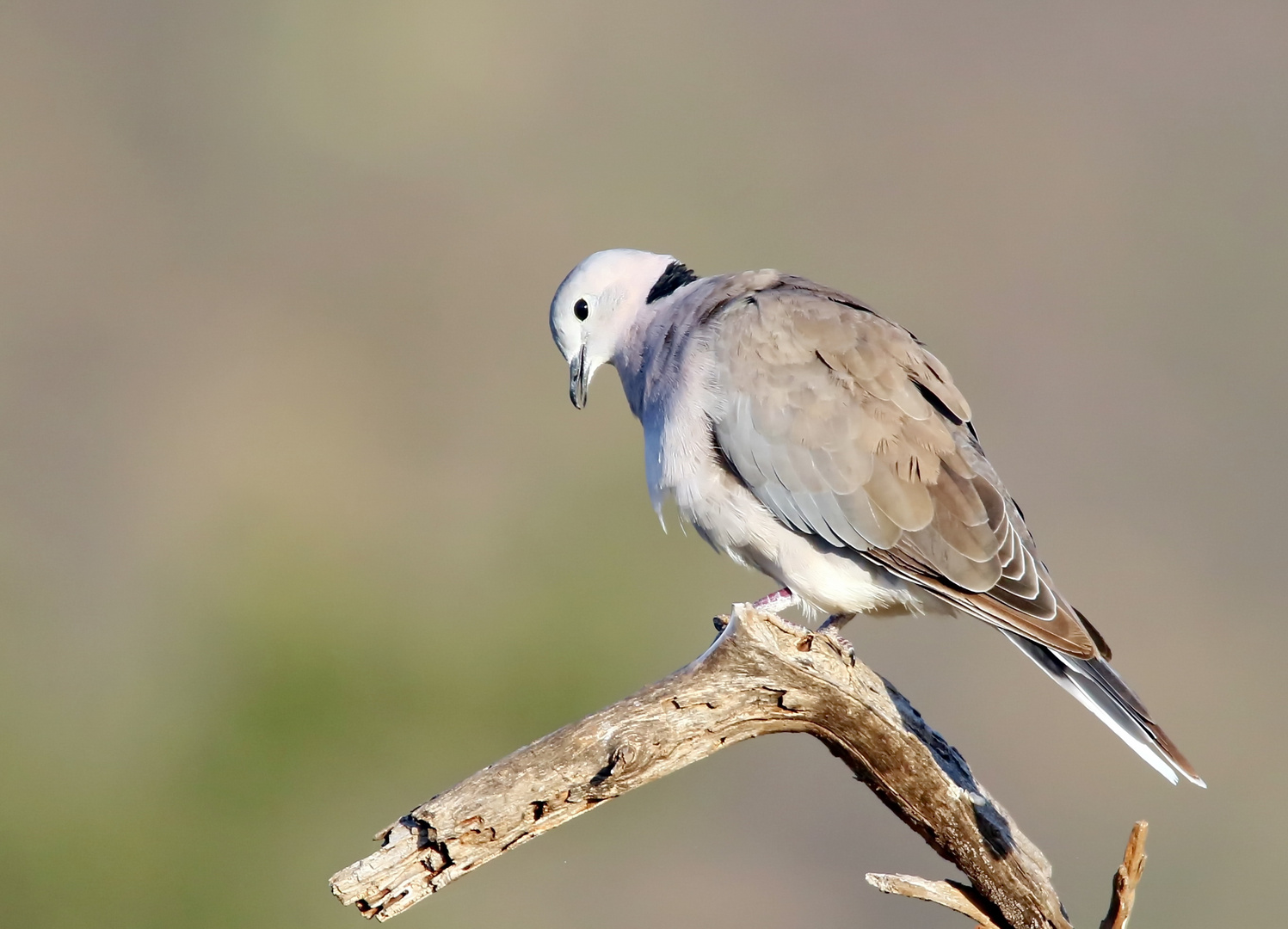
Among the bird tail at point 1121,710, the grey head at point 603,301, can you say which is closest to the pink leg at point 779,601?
the bird tail at point 1121,710

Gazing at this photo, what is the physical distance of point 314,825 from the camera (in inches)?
428

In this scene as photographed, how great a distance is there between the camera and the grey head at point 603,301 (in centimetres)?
550

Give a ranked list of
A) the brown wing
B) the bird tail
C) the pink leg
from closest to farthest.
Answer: the bird tail
the brown wing
the pink leg

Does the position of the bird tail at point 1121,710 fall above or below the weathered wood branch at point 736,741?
below

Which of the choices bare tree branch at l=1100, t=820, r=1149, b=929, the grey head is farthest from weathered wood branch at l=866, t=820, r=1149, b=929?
the grey head

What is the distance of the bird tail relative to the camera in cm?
406

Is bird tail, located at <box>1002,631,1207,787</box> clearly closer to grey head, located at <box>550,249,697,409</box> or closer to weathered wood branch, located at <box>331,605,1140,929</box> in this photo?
weathered wood branch, located at <box>331,605,1140,929</box>

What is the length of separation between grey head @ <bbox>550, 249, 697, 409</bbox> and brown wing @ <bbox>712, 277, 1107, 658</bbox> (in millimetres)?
669

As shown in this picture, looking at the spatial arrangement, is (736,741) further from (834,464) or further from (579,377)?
(579,377)

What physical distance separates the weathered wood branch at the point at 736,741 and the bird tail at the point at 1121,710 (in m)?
0.42

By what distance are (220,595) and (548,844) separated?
444 cm

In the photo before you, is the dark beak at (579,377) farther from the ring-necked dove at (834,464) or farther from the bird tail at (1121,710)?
the bird tail at (1121,710)

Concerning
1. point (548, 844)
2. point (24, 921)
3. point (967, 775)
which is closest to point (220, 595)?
point (24, 921)

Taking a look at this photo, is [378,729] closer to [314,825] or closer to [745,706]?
[314,825]
